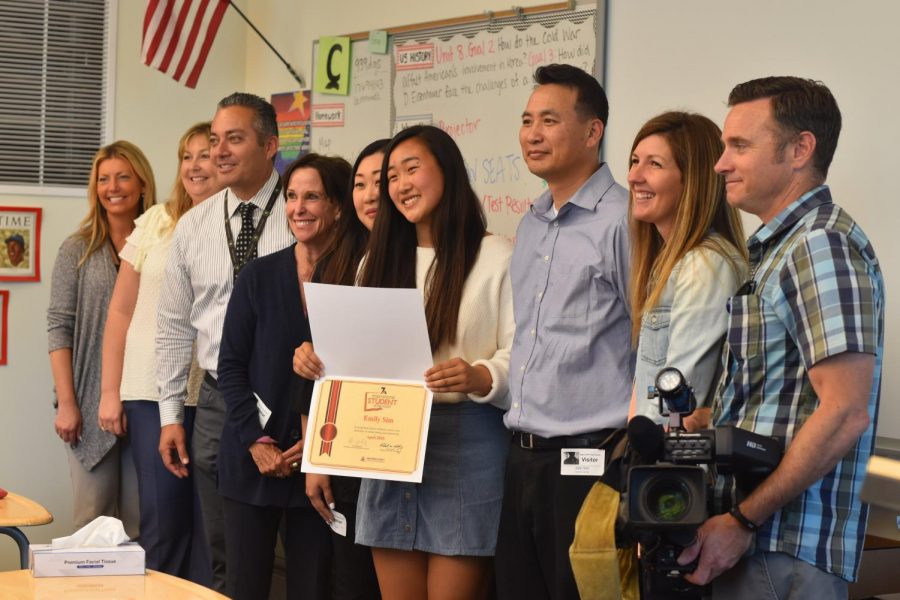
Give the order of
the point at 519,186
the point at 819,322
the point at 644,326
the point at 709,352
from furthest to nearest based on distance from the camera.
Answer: the point at 519,186, the point at 644,326, the point at 709,352, the point at 819,322

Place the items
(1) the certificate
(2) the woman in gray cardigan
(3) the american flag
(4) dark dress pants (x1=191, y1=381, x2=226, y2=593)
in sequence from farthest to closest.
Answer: (3) the american flag
(2) the woman in gray cardigan
(4) dark dress pants (x1=191, y1=381, x2=226, y2=593)
(1) the certificate

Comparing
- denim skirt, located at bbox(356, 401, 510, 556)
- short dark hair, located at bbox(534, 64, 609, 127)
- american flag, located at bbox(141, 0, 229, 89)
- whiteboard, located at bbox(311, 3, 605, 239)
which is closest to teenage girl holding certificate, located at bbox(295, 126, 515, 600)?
denim skirt, located at bbox(356, 401, 510, 556)

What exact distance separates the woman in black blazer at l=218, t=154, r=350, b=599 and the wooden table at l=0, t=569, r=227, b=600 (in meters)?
0.68

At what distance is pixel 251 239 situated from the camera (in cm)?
371

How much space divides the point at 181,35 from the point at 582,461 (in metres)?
3.72

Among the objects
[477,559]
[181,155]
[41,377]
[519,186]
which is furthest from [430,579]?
[41,377]

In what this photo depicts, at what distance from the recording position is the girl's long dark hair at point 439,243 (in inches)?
113

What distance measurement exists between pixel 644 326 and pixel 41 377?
393 centimetres

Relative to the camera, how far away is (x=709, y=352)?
2.26m

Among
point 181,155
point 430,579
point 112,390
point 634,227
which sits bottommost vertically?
point 430,579

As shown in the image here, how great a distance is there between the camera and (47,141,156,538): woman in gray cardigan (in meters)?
4.73

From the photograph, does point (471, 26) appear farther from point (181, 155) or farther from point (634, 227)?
point (634, 227)
